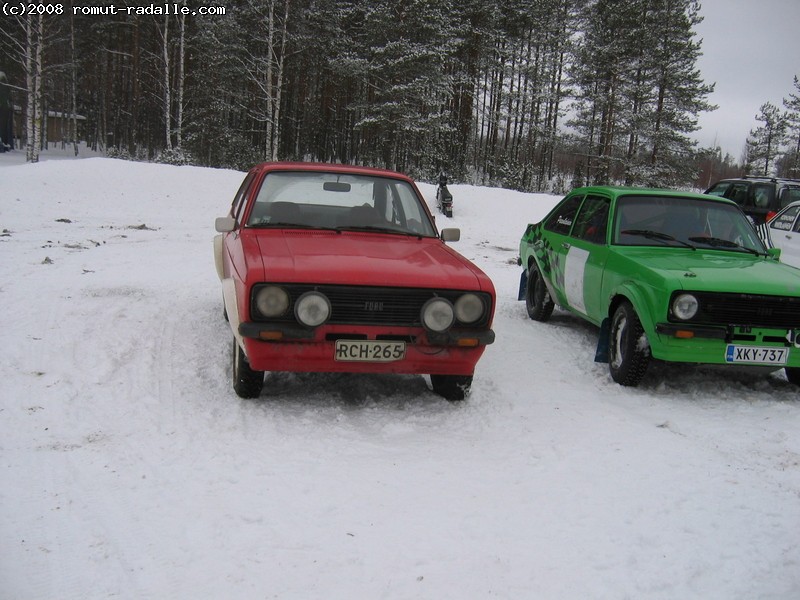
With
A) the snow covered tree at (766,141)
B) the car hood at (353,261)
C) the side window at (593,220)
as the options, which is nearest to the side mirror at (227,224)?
the car hood at (353,261)

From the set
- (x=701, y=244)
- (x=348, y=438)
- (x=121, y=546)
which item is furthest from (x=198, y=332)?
(x=701, y=244)

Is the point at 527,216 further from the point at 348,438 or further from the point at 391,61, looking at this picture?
the point at 348,438

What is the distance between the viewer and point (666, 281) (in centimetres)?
490

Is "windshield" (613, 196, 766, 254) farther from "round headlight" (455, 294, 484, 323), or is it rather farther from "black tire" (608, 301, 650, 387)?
"round headlight" (455, 294, 484, 323)

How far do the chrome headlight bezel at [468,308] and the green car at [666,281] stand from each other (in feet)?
5.01

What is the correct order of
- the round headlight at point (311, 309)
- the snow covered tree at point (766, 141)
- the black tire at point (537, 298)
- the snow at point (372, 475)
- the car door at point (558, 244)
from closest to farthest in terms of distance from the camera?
the snow at point (372, 475)
the round headlight at point (311, 309)
the car door at point (558, 244)
the black tire at point (537, 298)
the snow covered tree at point (766, 141)

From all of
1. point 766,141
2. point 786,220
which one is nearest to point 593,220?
point 786,220

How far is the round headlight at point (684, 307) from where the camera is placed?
15.8 ft

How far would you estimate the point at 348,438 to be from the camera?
4.01 m

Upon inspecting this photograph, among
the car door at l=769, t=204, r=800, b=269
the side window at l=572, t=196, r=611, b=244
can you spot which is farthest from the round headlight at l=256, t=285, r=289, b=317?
the car door at l=769, t=204, r=800, b=269

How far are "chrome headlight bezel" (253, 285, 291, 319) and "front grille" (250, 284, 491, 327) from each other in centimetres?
4

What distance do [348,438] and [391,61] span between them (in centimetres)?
2923

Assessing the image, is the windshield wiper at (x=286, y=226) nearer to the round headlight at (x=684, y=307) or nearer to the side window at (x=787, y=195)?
the round headlight at (x=684, y=307)

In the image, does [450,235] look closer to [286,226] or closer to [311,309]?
[286,226]
